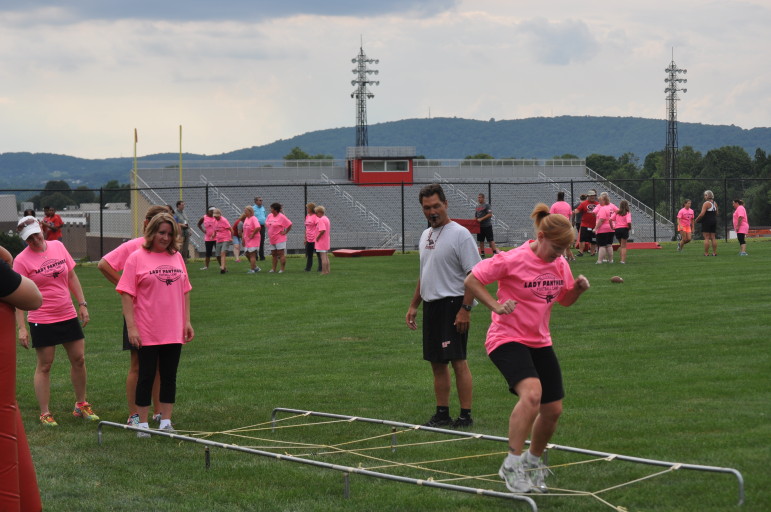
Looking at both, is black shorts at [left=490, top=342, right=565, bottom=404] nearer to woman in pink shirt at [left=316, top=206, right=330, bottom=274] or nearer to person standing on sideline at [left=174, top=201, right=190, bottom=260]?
person standing on sideline at [left=174, top=201, right=190, bottom=260]

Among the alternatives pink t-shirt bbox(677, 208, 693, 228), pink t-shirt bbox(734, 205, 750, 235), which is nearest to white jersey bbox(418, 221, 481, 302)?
pink t-shirt bbox(734, 205, 750, 235)

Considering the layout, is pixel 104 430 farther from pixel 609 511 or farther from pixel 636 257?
pixel 636 257

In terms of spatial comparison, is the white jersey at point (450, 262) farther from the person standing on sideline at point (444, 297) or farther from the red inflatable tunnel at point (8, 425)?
the red inflatable tunnel at point (8, 425)

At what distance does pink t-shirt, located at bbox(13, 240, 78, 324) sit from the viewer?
945 centimetres

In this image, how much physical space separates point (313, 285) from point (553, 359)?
16166 millimetres

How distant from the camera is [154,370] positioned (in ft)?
29.0

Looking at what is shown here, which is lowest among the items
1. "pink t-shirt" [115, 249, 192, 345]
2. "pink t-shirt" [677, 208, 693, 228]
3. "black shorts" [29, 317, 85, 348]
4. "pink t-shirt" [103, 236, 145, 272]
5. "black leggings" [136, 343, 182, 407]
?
"black leggings" [136, 343, 182, 407]

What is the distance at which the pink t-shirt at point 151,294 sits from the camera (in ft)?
28.3

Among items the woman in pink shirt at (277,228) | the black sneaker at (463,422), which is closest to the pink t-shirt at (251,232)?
the woman in pink shirt at (277,228)

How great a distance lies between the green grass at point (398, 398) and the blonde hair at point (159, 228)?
1649mm

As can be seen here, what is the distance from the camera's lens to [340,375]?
11.7 m

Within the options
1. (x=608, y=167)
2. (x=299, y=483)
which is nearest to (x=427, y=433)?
(x=299, y=483)

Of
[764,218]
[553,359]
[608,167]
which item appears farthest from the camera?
[608,167]

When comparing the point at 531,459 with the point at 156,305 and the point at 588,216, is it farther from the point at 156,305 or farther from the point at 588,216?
the point at 588,216
